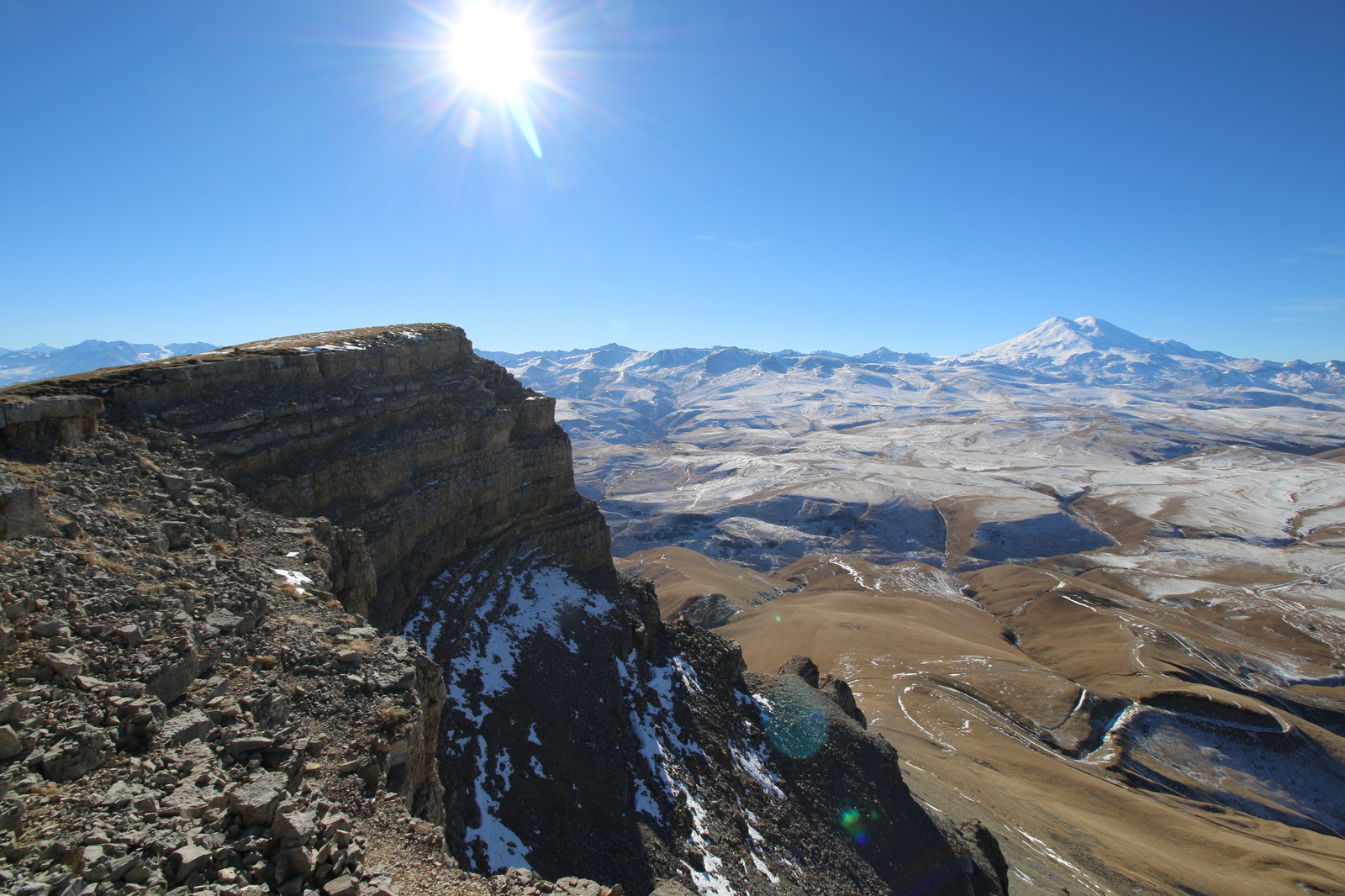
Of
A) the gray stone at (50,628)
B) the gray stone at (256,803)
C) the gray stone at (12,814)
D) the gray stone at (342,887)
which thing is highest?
the gray stone at (50,628)

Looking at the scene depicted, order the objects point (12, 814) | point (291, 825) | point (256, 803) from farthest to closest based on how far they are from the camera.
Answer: point (256, 803)
point (291, 825)
point (12, 814)

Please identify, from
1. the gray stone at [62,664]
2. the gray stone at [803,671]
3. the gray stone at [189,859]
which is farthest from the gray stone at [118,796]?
the gray stone at [803,671]

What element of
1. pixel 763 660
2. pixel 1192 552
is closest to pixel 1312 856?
pixel 763 660

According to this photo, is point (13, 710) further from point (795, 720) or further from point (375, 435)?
point (795, 720)

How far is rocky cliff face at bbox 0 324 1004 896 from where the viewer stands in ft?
34.8

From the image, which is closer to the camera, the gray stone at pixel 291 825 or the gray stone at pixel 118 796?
the gray stone at pixel 118 796

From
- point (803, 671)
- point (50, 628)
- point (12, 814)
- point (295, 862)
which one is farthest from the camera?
point (803, 671)

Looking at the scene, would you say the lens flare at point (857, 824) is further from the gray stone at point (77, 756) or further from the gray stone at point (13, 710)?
the gray stone at point (13, 710)

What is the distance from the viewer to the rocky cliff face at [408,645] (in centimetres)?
1061

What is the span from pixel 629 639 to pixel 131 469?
24249 mm

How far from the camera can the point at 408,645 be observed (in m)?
Answer: 16.6

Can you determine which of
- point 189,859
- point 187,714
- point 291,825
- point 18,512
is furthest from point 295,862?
point 18,512

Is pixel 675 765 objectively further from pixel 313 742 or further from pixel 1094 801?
pixel 1094 801

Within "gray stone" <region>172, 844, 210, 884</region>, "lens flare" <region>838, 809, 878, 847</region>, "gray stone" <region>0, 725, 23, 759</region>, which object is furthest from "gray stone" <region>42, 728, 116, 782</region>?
"lens flare" <region>838, 809, 878, 847</region>
